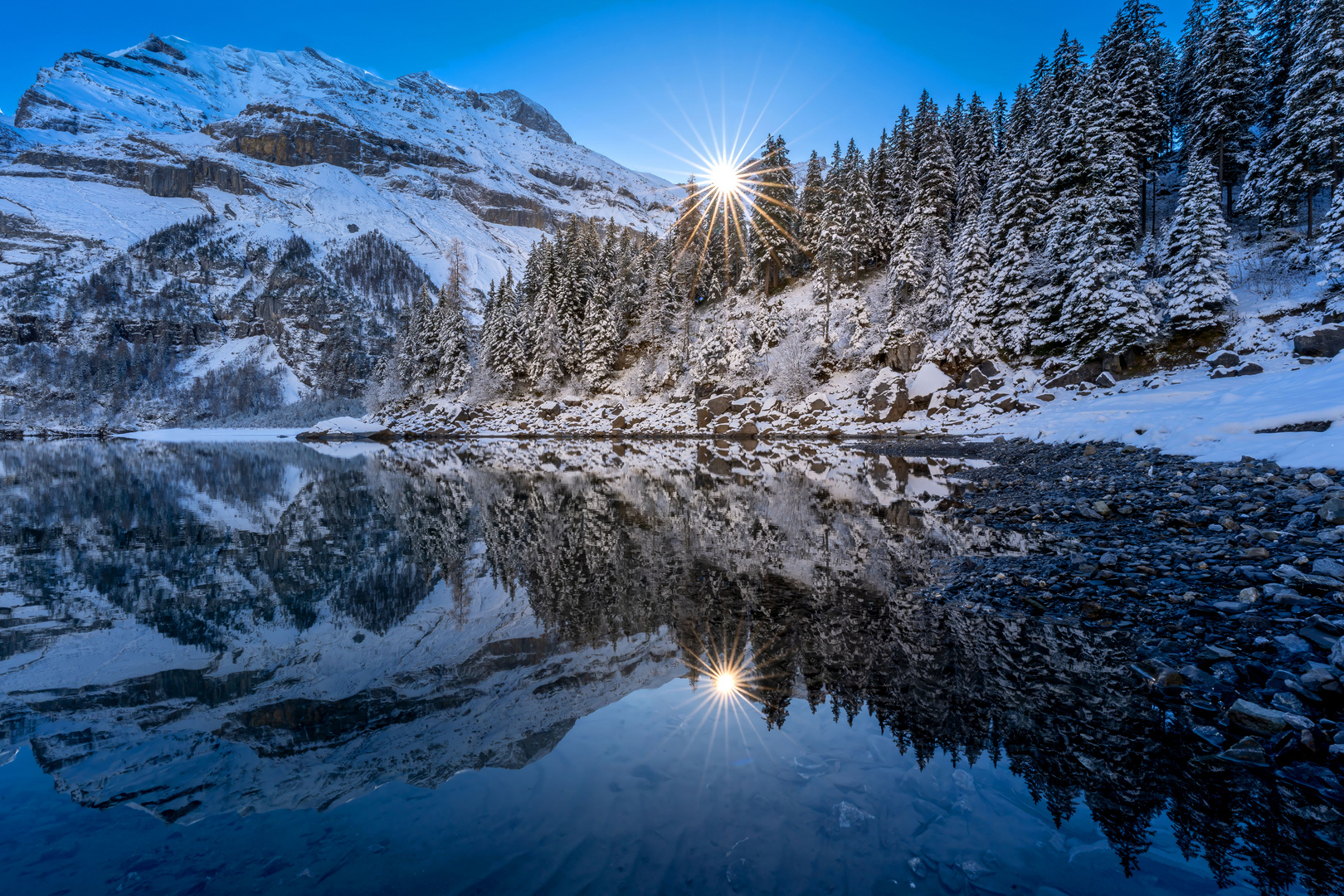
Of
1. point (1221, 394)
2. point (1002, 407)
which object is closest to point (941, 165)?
point (1002, 407)

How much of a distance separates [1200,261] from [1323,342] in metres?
7.48

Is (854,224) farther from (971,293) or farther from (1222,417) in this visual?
(1222,417)

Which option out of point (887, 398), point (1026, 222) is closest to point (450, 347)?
point (887, 398)

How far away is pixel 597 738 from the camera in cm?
399

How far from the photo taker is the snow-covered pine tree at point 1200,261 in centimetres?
2261

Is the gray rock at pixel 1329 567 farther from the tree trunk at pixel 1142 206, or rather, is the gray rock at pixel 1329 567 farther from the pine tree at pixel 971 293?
the tree trunk at pixel 1142 206

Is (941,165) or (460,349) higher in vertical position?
(941,165)

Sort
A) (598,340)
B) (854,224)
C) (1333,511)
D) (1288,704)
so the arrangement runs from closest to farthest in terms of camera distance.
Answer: (1288,704) → (1333,511) → (854,224) → (598,340)

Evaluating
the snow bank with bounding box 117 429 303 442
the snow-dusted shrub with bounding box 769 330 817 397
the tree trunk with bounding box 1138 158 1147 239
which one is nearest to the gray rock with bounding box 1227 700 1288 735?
the snow-dusted shrub with bounding box 769 330 817 397

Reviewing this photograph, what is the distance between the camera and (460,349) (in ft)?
213

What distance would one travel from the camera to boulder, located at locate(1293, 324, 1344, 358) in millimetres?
17125

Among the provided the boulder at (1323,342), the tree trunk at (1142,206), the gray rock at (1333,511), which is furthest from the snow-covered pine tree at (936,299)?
the gray rock at (1333,511)

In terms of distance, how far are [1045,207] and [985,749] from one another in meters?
39.1

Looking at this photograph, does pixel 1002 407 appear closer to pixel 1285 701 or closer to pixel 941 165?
pixel 941 165
